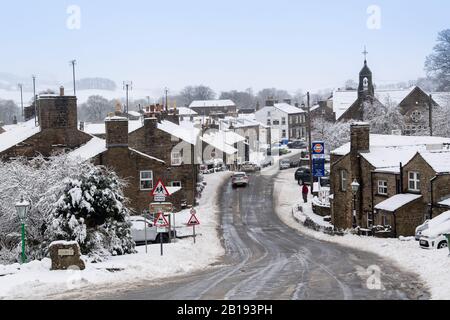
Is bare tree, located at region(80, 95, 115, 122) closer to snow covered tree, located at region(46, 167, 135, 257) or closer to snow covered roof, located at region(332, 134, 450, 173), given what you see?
snow covered roof, located at region(332, 134, 450, 173)

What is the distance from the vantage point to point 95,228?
84.9ft

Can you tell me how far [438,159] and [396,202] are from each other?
3259 mm

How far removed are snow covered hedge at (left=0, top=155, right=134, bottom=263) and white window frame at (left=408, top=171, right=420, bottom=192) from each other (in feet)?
56.4

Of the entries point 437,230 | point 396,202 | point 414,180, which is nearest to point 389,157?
point 414,180

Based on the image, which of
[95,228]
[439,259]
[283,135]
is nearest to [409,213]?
[439,259]

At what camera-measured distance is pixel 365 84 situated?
304 feet

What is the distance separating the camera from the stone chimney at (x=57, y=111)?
44.4 metres

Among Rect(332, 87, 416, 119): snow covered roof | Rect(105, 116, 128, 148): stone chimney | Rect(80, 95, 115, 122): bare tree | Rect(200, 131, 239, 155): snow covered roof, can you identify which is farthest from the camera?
Rect(80, 95, 115, 122): bare tree

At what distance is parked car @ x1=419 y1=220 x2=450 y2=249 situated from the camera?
88.5 ft

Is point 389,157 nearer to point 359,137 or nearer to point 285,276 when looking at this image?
point 359,137

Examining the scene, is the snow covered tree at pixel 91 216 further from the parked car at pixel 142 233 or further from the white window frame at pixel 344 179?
the white window frame at pixel 344 179

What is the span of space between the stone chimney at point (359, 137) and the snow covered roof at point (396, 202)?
15.5 ft

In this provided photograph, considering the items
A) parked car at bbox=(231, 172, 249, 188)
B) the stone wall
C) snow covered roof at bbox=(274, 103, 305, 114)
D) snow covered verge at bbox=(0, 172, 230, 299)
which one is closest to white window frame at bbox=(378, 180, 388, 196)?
snow covered verge at bbox=(0, 172, 230, 299)
